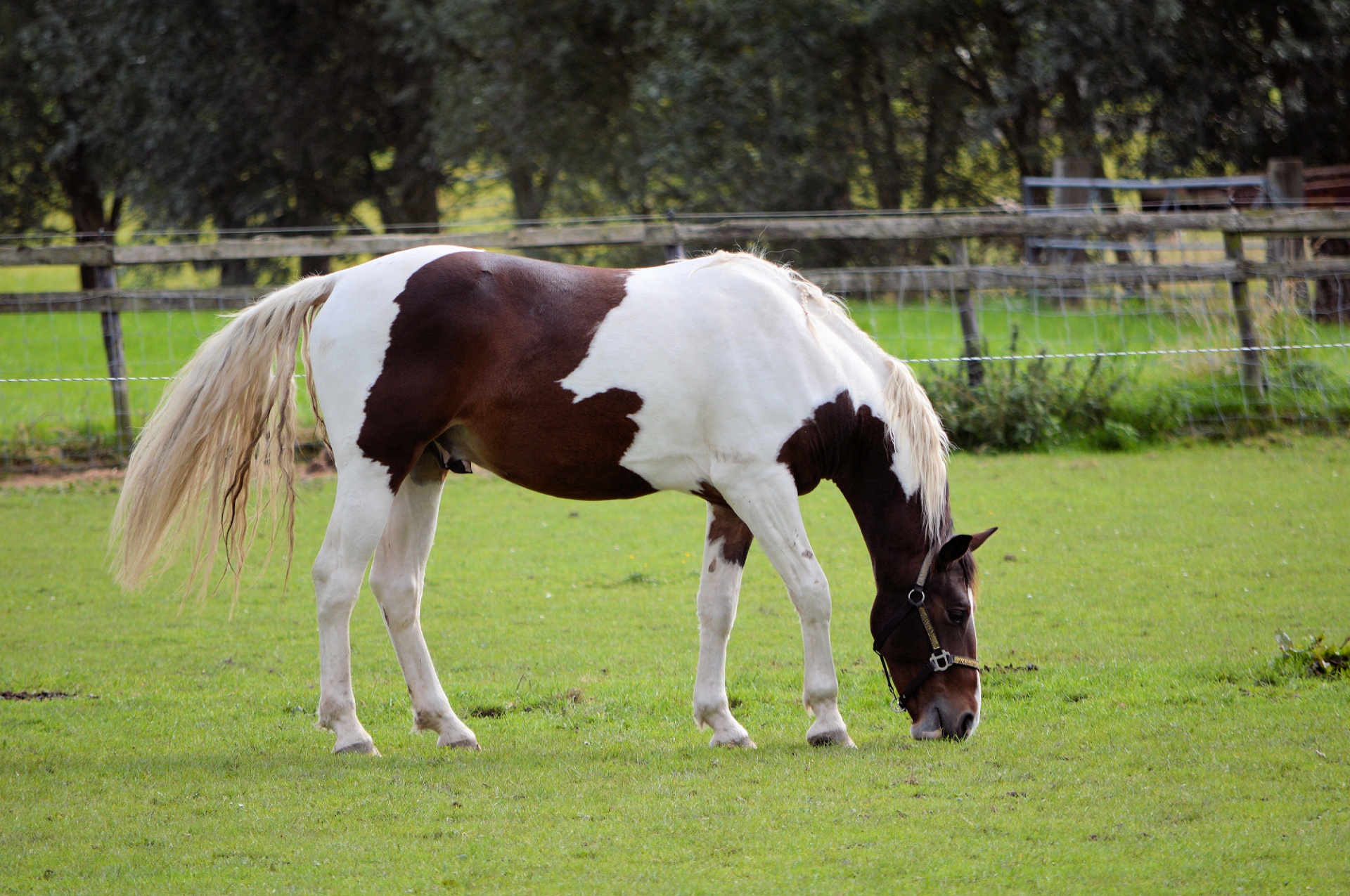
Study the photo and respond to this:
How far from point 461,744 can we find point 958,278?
7658mm

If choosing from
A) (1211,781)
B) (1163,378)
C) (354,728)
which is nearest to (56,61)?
(1163,378)

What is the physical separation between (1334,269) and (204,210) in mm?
20453

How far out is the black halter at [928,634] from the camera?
14.8 ft

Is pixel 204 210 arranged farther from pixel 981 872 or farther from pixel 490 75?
pixel 981 872

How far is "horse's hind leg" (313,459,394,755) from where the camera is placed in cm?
454

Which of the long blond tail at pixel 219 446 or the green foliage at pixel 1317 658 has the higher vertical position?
the long blond tail at pixel 219 446

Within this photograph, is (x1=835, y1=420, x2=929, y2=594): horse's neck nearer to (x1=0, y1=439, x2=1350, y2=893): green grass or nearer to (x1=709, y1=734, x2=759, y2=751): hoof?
(x1=0, y1=439, x2=1350, y2=893): green grass

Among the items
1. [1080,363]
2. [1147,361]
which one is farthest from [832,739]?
[1147,361]

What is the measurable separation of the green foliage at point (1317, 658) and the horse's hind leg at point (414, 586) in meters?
3.30

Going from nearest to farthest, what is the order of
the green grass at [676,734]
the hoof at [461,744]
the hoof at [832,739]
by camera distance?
1. the green grass at [676,734]
2. the hoof at [832,739]
3. the hoof at [461,744]

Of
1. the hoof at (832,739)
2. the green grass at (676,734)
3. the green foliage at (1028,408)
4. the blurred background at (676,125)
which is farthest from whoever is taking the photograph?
the blurred background at (676,125)

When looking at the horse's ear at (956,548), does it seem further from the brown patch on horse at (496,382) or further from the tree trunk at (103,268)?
the tree trunk at (103,268)

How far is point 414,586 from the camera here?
16.0 ft

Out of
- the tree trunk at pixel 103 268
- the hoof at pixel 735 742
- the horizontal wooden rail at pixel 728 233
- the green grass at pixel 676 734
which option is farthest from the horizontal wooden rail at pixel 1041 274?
the hoof at pixel 735 742
